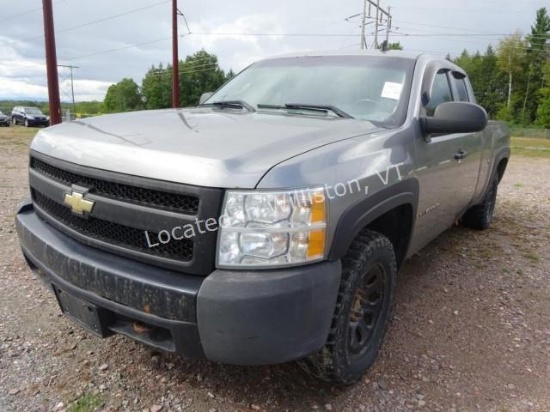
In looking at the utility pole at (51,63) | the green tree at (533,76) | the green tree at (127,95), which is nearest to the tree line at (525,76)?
the green tree at (533,76)

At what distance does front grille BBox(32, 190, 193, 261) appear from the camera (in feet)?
6.25

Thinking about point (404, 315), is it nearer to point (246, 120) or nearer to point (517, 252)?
point (246, 120)

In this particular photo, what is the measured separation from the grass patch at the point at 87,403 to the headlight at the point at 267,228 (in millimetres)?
1056

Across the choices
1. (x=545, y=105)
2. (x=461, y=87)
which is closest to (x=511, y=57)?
(x=545, y=105)

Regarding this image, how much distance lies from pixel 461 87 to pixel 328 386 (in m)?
3.07

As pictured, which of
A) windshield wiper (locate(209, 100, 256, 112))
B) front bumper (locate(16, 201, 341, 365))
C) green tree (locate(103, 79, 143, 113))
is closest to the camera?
front bumper (locate(16, 201, 341, 365))

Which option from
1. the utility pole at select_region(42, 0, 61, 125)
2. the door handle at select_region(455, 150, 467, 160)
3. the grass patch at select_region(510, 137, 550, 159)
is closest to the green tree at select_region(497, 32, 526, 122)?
the grass patch at select_region(510, 137, 550, 159)

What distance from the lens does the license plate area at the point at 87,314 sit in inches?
82.0

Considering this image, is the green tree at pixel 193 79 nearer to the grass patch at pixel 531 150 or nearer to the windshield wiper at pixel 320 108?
A: the grass patch at pixel 531 150

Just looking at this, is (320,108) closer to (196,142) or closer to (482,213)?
(196,142)

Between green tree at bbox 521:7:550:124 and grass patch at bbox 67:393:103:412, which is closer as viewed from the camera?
grass patch at bbox 67:393:103:412

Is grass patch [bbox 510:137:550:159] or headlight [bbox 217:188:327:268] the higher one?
headlight [bbox 217:188:327:268]

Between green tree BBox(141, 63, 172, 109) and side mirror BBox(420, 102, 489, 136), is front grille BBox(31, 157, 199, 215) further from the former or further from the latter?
green tree BBox(141, 63, 172, 109)

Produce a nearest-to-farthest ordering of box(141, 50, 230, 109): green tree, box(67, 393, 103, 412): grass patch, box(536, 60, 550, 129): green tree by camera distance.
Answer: box(67, 393, 103, 412): grass patch < box(536, 60, 550, 129): green tree < box(141, 50, 230, 109): green tree
